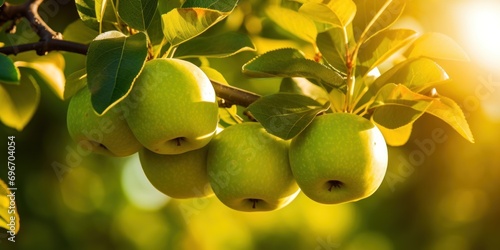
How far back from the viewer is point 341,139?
140cm

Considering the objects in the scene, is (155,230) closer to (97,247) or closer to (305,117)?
(97,247)

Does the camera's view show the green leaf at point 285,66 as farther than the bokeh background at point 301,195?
No

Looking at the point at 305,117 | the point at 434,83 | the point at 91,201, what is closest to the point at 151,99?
the point at 305,117

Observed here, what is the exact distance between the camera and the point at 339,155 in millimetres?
1403

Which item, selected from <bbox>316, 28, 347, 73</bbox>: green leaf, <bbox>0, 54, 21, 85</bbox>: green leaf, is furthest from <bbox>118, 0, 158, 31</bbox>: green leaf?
<bbox>316, 28, 347, 73</bbox>: green leaf

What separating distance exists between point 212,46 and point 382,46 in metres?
0.32

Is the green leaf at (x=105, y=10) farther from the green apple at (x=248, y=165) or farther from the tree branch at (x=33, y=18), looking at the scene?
the green apple at (x=248, y=165)

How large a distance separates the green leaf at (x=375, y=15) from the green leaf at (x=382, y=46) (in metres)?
0.02

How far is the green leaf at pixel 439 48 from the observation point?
148 centimetres

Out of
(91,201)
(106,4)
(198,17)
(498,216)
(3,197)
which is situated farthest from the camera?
(498,216)

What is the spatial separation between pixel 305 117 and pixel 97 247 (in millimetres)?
1711

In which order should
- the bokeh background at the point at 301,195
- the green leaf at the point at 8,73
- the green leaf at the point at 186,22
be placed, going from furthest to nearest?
the bokeh background at the point at 301,195 < the green leaf at the point at 186,22 < the green leaf at the point at 8,73

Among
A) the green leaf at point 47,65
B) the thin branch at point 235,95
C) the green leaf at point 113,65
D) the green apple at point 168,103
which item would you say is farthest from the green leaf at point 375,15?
the green leaf at point 47,65

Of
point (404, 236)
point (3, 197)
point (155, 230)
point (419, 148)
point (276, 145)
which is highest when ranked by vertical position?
point (276, 145)
